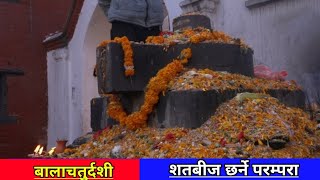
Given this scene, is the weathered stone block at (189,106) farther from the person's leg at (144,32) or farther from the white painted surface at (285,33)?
the white painted surface at (285,33)

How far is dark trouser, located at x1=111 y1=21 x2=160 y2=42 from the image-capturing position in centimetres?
511

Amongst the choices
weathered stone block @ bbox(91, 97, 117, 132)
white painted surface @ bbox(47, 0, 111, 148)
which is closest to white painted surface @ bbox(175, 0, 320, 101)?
weathered stone block @ bbox(91, 97, 117, 132)

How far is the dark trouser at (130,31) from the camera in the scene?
16.8 ft

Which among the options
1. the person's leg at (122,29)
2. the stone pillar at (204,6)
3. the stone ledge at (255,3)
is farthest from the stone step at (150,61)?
the stone pillar at (204,6)

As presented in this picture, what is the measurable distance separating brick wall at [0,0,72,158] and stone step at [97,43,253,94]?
6.50 meters

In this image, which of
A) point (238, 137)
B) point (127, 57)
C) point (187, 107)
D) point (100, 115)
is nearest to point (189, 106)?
point (187, 107)

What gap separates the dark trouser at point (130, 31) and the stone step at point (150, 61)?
47cm

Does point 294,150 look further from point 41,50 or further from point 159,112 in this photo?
point 41,50

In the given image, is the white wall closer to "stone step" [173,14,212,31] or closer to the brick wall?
"stone step" [173,14,212,31]

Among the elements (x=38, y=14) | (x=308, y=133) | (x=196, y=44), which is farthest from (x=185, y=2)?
(x=38, y=14)

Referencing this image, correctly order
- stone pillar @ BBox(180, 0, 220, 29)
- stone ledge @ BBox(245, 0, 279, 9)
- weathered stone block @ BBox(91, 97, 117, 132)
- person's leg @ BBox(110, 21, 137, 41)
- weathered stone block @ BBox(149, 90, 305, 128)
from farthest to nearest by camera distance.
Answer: stone pillar @ BBox(180, 0, 220, 29) → stone ledge @ BBox(245, 0, 279, 9) → weathered stone block @ BBox(91, 97, 117, 132) → person's leg @ BBox(110, 21, 137, 41) → weathered stone block @ BBox(149, 90, 305, 128)

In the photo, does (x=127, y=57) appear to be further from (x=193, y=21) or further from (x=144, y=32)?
(x=193, y=21)

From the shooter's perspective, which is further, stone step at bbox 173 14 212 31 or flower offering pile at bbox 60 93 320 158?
stone step at bbox 173 14 212 31

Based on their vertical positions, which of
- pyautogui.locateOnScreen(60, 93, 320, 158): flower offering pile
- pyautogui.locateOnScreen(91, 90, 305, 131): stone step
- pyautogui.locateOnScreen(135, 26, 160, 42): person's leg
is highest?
pyautogui.locateOnScreen(135, 26, 160, 42): person's leg
